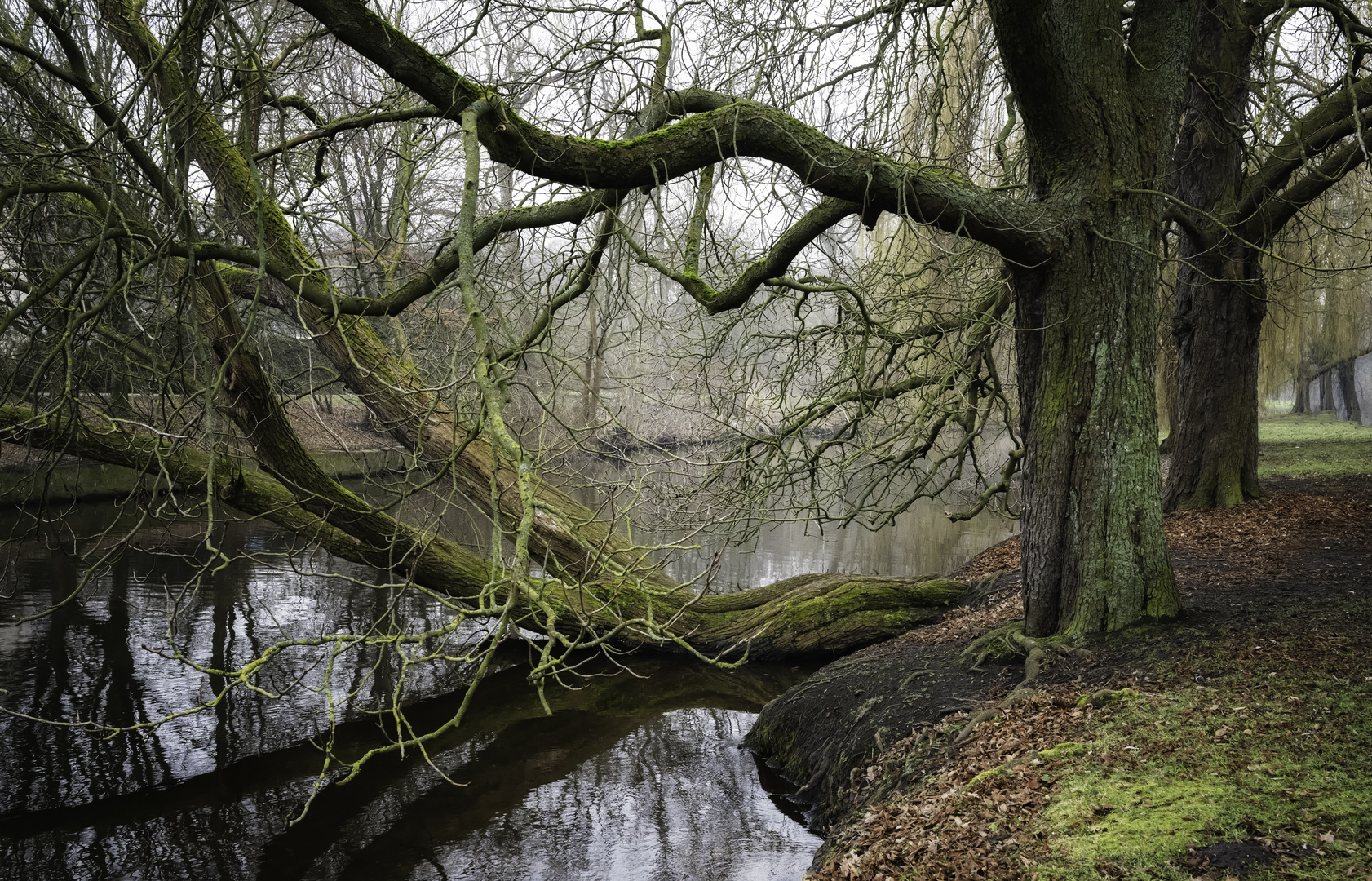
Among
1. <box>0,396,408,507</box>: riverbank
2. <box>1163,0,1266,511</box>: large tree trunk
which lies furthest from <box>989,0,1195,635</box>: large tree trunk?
<box>0,396,408,507</box>: riverbank

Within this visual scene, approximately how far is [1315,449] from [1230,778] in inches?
606

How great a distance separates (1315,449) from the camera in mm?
15695

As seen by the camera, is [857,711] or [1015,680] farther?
Answer: [857,711]

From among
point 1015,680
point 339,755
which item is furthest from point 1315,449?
point 339,755

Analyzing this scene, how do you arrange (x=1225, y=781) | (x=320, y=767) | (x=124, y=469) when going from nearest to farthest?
1. (x=1225, y=781)
2. (x=320, y=767)
3. (x=124, y=469)

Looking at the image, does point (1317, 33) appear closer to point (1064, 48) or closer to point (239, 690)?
point (1064, 48)

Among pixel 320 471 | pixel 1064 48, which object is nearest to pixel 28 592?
pixel 320 471

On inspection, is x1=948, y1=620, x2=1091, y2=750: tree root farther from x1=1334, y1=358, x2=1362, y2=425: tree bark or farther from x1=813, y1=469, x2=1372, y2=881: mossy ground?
x1=1334, y1=358, x2=1362, y2=425: tree bark

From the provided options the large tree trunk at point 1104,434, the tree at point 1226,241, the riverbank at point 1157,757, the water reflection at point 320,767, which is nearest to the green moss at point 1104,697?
the riverbank at point 1157,757

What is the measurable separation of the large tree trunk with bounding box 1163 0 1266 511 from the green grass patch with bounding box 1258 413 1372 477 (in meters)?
3.59

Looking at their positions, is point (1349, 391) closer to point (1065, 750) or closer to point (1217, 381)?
point (1217, 381)

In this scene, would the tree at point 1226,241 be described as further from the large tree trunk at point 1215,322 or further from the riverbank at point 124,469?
the riverbank at point 124,469

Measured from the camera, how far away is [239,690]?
759 centimetres

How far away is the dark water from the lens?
4.98m
